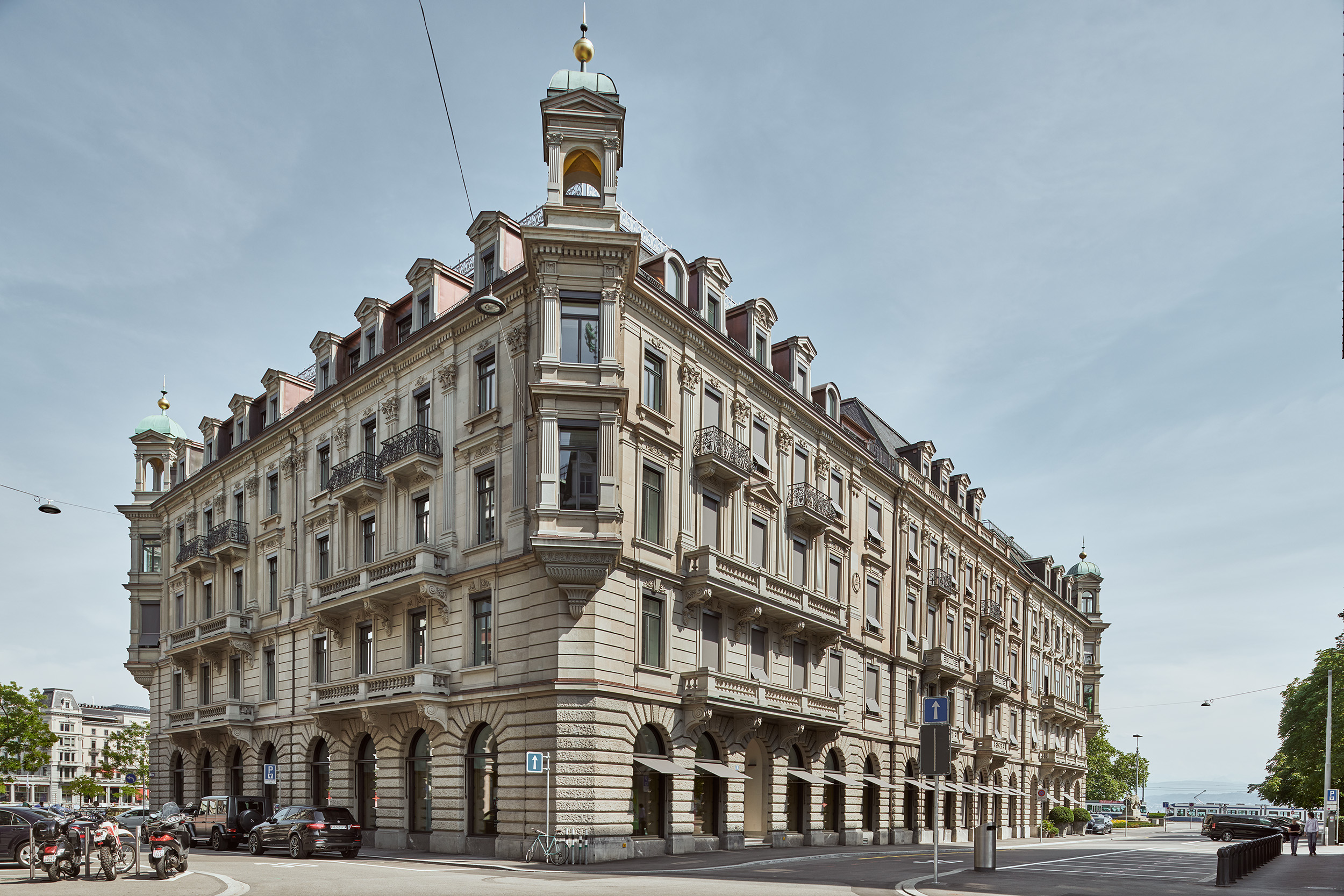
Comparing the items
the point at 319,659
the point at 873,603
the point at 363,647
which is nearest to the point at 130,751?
the point at 319,659

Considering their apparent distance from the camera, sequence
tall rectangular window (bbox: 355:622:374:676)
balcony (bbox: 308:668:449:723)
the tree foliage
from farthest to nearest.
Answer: the tree foliage → tall rectangular window (bbox: 355:622:374:676) → balcony (bbox: 308:668:449:723)

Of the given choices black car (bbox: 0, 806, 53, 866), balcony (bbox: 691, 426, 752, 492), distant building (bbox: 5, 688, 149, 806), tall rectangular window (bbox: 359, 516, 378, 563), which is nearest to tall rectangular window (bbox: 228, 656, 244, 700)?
tall rectangular window (bbox: 359, 516, 378, 563)

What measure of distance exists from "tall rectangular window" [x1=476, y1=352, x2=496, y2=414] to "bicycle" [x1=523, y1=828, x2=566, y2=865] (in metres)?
12.2

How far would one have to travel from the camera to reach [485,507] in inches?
1246

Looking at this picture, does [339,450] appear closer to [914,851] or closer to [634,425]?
[634,425]

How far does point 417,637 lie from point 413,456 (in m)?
5.74

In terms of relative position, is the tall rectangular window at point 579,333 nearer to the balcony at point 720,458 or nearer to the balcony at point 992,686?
the balcony at point 720,458

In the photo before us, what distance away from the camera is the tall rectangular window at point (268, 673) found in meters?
41.9

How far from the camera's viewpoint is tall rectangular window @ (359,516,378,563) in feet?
120

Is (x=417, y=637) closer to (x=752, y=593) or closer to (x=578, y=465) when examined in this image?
(x=578, y=465)

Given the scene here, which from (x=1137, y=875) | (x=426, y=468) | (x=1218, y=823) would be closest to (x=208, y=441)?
(x=426, y=468)

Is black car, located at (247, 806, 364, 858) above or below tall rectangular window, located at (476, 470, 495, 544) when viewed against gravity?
below

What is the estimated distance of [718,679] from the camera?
3148 centimetres

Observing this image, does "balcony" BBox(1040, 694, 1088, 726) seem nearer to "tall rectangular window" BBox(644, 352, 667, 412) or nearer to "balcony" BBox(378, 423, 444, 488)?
"tall rectangular window" BBox(644, 352, 667, 412)
